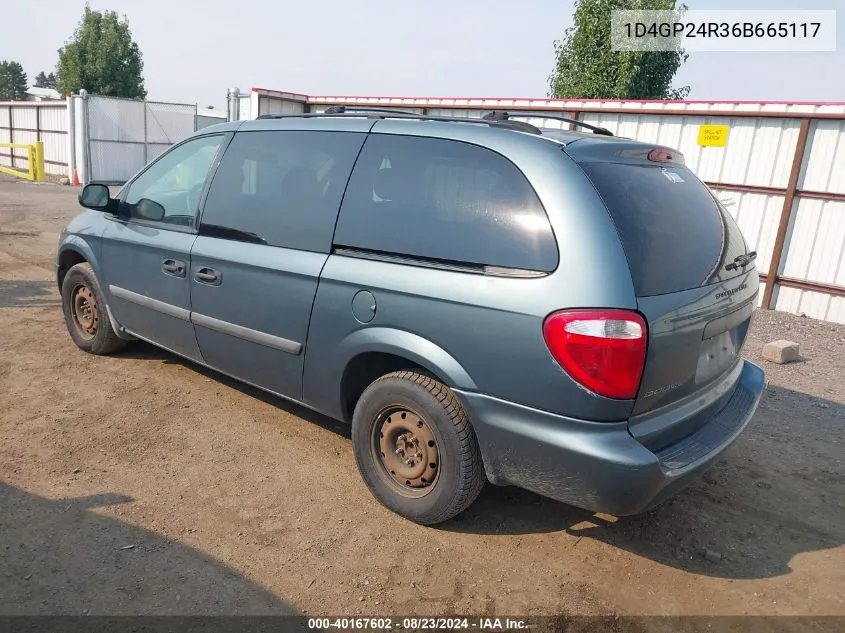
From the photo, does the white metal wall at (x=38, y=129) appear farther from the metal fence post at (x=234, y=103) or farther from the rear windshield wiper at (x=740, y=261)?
the rear windshield wiper at (x=740, y=261)

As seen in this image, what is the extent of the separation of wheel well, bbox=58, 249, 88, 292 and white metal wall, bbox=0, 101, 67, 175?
20.7 m

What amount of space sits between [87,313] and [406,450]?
3.34 metres

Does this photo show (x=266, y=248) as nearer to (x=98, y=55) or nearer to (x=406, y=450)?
(x=406, y=450)

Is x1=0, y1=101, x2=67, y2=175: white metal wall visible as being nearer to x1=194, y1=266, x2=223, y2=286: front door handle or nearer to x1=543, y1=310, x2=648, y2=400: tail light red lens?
x1=194, y1=266, x2=223, y2=286: front door handle

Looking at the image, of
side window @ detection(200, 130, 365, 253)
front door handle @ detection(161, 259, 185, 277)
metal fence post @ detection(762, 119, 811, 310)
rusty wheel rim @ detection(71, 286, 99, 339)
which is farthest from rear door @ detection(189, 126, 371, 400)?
metal fence post @ detection(762, 119, 811, 310)

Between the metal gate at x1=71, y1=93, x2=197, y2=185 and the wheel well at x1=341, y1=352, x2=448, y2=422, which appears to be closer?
the wheel well at x1=341, y1=352, x2=448, y2=422

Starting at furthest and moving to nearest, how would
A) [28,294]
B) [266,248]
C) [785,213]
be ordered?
[785,213], [28,294], [266,248]

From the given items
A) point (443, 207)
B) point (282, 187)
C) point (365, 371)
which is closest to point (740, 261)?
point (443, 207)

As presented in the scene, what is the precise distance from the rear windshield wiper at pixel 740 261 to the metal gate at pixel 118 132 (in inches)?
827

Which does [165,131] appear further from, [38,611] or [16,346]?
[38,611]

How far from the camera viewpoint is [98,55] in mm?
32875

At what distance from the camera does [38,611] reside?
244cm

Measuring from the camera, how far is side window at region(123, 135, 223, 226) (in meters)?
4.12

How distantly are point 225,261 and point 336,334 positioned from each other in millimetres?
970
